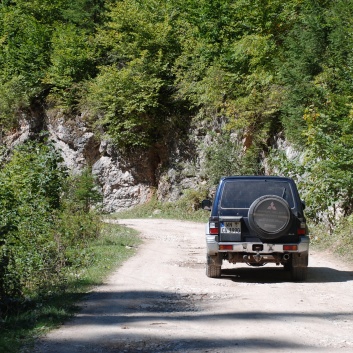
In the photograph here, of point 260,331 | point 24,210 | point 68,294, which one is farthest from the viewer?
point 24,210

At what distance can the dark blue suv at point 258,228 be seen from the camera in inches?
470

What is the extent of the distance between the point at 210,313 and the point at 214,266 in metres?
3.84

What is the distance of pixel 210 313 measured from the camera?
890 centimetres

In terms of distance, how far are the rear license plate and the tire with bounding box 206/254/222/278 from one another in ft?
1.90

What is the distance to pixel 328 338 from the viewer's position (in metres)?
7.10

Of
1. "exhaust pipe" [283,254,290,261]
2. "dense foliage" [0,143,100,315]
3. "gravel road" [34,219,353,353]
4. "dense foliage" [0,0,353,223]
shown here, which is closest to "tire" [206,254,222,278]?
"gravel road" [34,219,353,353]

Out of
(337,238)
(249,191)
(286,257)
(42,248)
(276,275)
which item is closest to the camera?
(286,257)

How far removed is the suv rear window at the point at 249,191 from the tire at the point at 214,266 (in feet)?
3.46

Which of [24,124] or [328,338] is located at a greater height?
→ [24,124]

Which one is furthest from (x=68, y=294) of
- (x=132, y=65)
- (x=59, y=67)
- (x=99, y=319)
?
(x=59, y=67)

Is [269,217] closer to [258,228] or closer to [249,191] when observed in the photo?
[258,228]

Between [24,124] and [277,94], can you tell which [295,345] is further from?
[24,124]

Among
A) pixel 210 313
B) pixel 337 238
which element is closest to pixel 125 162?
pixel 337 238

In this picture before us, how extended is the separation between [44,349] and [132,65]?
113 ft
